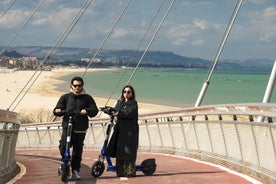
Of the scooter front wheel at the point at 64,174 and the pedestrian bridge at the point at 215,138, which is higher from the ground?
the pedestrian bridge at the point at 215,138

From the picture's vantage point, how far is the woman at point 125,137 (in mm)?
10164

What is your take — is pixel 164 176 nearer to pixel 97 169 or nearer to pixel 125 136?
pixel 125 136

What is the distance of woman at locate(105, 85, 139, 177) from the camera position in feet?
33.3

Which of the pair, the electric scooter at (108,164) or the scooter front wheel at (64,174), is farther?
the electric scooter at (108,164)

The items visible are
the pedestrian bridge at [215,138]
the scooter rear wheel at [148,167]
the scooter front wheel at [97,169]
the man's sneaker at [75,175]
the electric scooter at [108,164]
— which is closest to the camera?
the pedestrian bridge at [215,138]

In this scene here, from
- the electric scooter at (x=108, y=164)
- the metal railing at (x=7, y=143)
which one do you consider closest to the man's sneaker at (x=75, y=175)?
the electric scooter at (x=108, y=164)

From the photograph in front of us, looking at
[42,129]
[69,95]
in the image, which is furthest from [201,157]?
[42,129]

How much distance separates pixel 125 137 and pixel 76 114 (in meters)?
1.03

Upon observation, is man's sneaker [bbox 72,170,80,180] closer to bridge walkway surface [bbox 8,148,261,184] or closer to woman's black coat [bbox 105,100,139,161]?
bridge walkway surface [bbox 8,148,261,184]

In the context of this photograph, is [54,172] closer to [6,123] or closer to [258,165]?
[6,123]

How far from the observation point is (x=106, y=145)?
10.1 m

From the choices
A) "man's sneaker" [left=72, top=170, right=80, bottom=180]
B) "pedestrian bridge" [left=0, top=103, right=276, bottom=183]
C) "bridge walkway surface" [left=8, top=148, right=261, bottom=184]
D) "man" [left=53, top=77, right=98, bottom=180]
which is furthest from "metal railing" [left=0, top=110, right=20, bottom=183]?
"man's sneaker" [left=72, top=170, right=80, bottom=180]

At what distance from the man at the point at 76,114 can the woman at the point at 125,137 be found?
1.78 feet

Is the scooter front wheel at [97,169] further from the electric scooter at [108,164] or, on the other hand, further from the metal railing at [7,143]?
the metal railing at [7,143]
